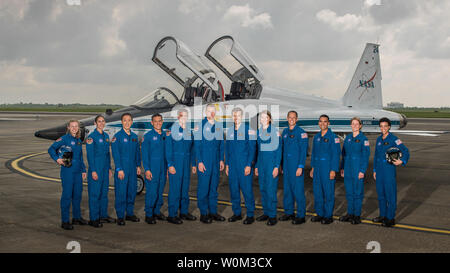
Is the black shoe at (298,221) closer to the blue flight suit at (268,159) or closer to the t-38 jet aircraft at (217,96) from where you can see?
the blue flight suit at (268,159)

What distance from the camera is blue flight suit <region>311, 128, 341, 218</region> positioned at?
20.1ft

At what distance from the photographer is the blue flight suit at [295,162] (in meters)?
6.17

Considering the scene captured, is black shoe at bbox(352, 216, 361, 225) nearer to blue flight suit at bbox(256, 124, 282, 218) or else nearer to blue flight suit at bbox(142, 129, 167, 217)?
blue flight suit at bbox(256, 124, 282, 218)

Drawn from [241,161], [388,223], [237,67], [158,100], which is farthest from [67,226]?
[237,67]

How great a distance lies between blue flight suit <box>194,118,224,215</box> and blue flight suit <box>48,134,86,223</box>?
1.75 meters

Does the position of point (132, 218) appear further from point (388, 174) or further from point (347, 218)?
point (388, 174)

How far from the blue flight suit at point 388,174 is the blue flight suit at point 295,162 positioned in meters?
1.09

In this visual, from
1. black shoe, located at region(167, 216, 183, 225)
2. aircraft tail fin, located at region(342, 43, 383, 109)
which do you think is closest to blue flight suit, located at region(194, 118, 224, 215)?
black shoe, located at region(167, 216, 183, 225)

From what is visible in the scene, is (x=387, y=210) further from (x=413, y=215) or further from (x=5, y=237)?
(x=5, y=237)

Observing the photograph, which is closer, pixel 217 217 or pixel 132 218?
A: pixel 132 218

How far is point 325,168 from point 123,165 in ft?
10.0

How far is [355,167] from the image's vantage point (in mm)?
6121

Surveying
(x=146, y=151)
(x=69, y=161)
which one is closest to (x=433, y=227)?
(x=146, y=151)

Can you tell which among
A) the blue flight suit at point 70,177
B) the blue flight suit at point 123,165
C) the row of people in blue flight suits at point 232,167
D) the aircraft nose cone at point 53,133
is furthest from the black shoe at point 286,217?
the aircraft nose cone at point 53,133
